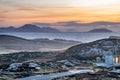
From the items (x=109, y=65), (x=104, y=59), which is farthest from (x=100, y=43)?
(x=109, y=65)

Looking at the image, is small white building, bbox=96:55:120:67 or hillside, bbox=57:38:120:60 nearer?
small white building, bbox=96:55:120:67

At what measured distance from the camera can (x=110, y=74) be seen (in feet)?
230

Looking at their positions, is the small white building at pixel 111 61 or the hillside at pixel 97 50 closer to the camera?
the small white building at pixel 111 61

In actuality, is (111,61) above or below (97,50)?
below

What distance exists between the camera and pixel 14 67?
80.6 meters

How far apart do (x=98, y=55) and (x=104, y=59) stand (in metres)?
7.79

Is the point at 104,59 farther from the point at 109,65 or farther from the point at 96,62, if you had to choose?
the point at 109,65

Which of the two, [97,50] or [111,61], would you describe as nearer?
[111,61]

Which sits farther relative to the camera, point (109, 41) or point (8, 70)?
point (109, 41)

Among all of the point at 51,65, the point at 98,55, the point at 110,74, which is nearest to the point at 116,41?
the point at 98,55

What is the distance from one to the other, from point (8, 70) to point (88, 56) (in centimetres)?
3597

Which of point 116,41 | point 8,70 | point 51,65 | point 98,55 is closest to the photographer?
point 8,70

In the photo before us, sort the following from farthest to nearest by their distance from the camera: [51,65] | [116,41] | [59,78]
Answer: [116,41] < [51,65] < [59,78]

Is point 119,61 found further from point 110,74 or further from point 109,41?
point 109,41
